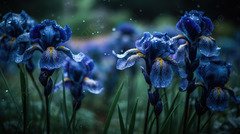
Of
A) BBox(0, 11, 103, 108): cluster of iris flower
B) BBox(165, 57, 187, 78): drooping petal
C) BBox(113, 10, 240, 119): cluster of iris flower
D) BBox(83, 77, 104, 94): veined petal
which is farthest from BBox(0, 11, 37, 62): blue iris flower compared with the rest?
BBox(165, 57, 187, 78): drooping petal

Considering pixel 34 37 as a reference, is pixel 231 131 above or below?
below

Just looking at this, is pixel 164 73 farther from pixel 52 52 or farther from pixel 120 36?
pixel 120 36

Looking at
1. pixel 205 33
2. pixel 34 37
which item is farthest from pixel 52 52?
pixel 205 33

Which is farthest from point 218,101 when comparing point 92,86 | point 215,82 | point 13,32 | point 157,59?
point 13,32

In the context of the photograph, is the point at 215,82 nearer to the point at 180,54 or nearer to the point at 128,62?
the point at 180,54

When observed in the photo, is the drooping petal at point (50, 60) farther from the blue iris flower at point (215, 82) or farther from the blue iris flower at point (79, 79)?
the blue iris flower at point (215, 82)

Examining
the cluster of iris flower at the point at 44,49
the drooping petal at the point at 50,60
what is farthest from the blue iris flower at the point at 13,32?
the drooping petal at the point at 50,60

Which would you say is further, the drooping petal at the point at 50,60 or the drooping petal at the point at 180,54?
the drooping petal at the point at 180,54
